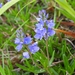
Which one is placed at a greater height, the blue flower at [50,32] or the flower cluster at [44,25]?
the flower cluster at [44,25]

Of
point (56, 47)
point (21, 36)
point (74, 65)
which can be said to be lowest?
point (74, 65)

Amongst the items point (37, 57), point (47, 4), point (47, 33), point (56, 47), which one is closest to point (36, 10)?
point (47, 4)

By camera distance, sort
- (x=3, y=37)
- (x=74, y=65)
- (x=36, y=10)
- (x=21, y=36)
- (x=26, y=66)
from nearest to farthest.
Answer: (x=21, y=36) → (x=74, y=65) → (x=26, y=66) → (x=3, y=37) → (x=36, y=10)

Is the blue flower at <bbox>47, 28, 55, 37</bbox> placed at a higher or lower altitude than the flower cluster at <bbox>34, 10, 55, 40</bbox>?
lower

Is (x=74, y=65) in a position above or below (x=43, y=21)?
below

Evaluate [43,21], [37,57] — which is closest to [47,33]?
[43,21]

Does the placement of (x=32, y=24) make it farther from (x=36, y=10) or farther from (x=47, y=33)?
(x=47, y=33)

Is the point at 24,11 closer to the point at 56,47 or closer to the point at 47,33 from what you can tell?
the point at 56,47

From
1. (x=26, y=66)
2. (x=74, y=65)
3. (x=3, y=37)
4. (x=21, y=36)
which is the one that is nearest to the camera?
(x=21, y=36)

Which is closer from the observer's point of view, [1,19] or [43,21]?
[43,21]
